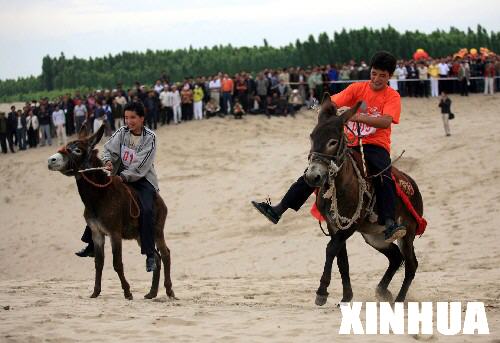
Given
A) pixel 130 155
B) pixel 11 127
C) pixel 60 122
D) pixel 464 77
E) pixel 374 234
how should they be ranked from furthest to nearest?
pixel 464 77, pixel 11 127, pixel 60 122, pixel 130 155, pixel 374 234

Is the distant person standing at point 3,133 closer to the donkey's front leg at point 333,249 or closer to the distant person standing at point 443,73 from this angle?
the distant person standing at point 443,73

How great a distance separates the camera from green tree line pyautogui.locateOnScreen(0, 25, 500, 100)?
48.1 m

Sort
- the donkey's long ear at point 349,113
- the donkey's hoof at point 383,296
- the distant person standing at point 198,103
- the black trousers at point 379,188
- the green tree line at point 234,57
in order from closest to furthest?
the donkey's long ear at point 349,113
the black trousers at point 379,188
the donkey's hoof at point 383,296
the distant person standing at point 198,103
the green tree line at point 234,57

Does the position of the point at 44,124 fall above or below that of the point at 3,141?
above

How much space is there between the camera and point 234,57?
52.2 m

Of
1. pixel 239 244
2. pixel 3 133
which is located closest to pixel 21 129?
pixel 3 133

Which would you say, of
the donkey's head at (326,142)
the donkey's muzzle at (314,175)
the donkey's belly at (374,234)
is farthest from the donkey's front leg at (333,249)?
the donkey's muzzle at (314,175)

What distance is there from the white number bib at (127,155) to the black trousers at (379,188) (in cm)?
256

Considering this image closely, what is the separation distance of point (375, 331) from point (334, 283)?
6554 mm

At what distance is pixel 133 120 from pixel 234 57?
129 feet

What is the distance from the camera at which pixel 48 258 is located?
23.5 m

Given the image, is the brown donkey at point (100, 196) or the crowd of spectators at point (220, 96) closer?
the brown donkey at point (100, 196)

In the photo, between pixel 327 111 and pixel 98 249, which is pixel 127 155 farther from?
pixel 327 111

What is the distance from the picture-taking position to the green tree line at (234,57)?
1892 inches
